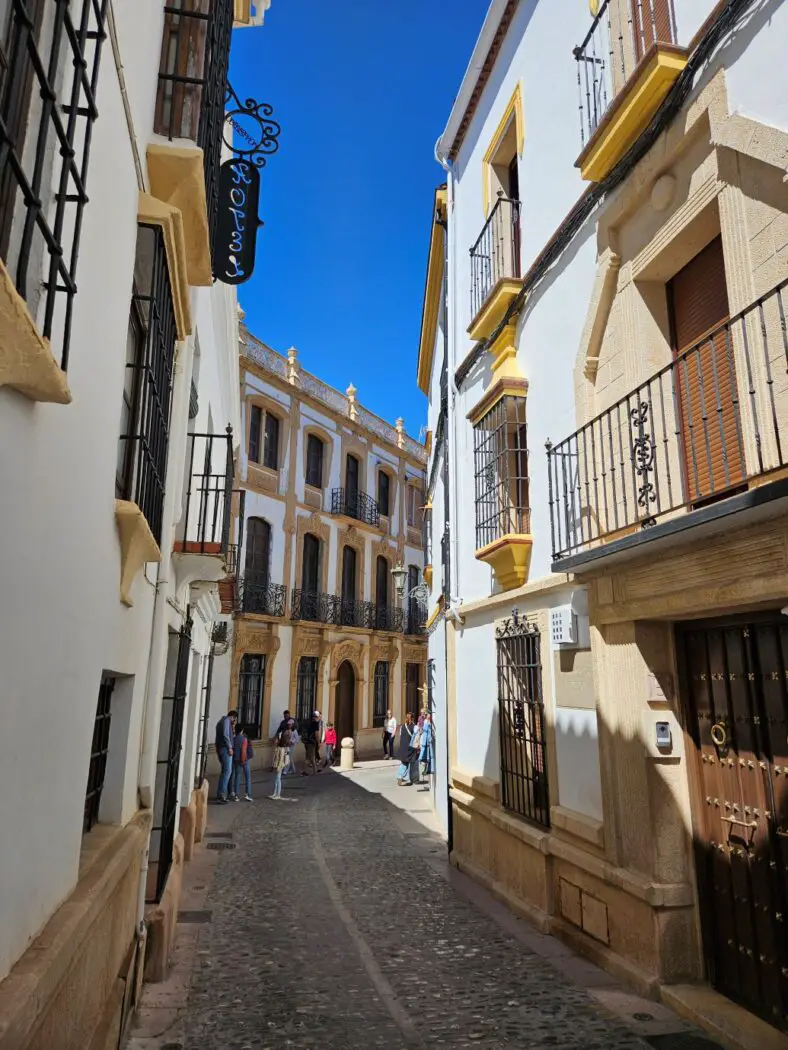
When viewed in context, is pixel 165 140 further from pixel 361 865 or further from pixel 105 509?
pixel 361 865

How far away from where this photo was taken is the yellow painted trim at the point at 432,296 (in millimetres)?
11305

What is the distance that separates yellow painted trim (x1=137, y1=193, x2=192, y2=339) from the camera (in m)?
3.93

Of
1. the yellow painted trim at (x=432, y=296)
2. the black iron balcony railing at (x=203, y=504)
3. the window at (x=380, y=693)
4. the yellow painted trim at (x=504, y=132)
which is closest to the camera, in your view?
the black iron balcony railing at (x=203, y=504)

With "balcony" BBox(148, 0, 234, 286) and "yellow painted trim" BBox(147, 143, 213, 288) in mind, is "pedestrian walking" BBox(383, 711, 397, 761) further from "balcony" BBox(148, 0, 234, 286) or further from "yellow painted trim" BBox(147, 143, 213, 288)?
"yellow painted trim" BBox(147, 143, 213, 288)

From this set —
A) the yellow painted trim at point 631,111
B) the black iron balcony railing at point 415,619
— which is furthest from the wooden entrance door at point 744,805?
the black iron balcony railing at point 415,619

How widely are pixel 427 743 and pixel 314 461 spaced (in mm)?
11274

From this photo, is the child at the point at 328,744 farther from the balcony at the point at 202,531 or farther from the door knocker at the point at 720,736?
the door knocker at the point at 720,736

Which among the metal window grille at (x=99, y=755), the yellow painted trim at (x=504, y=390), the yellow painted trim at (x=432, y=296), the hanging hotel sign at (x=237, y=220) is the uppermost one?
the yellow painted trim at (x=432, y=296)

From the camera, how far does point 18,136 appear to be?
196cm

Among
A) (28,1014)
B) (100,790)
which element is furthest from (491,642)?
(28,1014)

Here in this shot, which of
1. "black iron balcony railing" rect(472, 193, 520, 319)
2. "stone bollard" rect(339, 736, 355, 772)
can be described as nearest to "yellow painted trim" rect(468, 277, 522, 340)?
"black iron balcony railing" rect(472, 193, 520, 319)

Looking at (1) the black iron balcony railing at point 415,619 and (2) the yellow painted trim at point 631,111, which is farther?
(1) the black iron balcony railing at point 415,619

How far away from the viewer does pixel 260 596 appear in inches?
816

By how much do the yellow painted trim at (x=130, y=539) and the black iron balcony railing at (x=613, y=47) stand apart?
15.2ft
